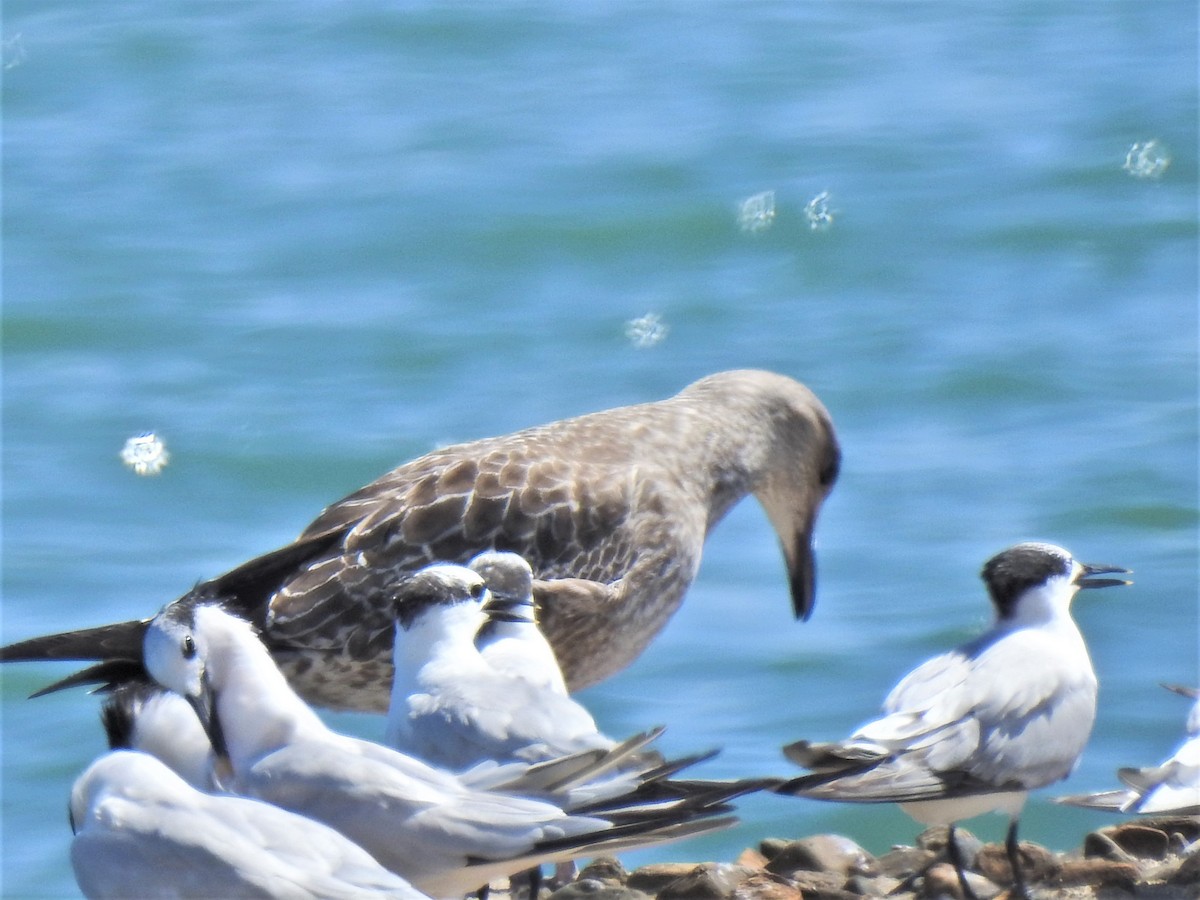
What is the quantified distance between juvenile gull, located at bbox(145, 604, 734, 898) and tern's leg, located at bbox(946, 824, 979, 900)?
3.07 ft

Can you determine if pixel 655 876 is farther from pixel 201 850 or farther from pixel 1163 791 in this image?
pixel 201 850

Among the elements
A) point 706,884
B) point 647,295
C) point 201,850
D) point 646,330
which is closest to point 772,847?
point 706,884

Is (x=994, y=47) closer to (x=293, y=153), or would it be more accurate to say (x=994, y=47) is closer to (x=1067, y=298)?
(x=1067, y=298)

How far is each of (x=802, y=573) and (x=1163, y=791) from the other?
2538 millimetres

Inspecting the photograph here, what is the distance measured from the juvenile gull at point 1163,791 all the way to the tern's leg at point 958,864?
0.82ft

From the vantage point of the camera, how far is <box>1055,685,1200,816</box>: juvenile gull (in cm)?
523

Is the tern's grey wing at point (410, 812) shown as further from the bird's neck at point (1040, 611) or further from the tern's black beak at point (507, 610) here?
the bird's neck at point (1040, 611)

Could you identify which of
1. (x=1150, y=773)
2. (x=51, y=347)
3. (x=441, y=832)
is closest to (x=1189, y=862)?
(x=1150, y=773)

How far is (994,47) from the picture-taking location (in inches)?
599

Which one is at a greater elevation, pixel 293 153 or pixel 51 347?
pixel 293 153

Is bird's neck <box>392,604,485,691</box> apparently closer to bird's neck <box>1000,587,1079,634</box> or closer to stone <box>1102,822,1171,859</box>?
bird's neck <box>1000,587,1079,634</box>

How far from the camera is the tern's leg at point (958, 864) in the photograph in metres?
5.26

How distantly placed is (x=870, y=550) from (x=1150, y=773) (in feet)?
15.6

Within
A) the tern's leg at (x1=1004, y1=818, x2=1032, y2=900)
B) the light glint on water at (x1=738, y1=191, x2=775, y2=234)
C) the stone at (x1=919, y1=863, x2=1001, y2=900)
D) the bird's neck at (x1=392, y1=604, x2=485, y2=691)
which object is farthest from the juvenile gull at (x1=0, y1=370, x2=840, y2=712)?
the light glint on water at (x1=738, y1=191, x2=775, y2=234)
